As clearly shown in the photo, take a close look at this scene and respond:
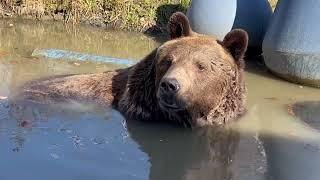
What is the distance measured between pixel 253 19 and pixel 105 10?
327 cm

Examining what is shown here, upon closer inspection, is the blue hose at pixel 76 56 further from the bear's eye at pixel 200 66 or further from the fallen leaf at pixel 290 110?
the bear's eye at pixel 200 66

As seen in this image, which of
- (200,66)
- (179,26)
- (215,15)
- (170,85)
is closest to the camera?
(170,85)

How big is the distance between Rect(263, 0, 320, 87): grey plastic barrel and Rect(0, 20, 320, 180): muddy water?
40 cm

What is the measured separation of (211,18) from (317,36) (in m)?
1.98

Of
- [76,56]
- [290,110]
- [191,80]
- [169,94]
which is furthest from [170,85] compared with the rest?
[76,56]

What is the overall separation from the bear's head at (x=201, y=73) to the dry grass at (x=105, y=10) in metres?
4.99

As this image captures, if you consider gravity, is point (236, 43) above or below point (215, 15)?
above

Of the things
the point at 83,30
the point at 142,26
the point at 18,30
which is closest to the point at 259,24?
the point at 142,26

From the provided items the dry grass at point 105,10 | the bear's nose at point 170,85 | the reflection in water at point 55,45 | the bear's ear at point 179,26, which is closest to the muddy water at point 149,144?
the reflection in water at point 55,45

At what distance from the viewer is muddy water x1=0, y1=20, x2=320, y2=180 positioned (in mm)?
5227

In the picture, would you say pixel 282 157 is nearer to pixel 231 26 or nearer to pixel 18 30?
pixel 231 26

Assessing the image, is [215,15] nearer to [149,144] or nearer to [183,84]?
[183,84]

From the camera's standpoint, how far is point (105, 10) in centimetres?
1202

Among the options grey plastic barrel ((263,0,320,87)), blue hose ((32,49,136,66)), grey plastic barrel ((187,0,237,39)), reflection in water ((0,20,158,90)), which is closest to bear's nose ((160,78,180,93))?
reflection in water ((0,20,158,90))
